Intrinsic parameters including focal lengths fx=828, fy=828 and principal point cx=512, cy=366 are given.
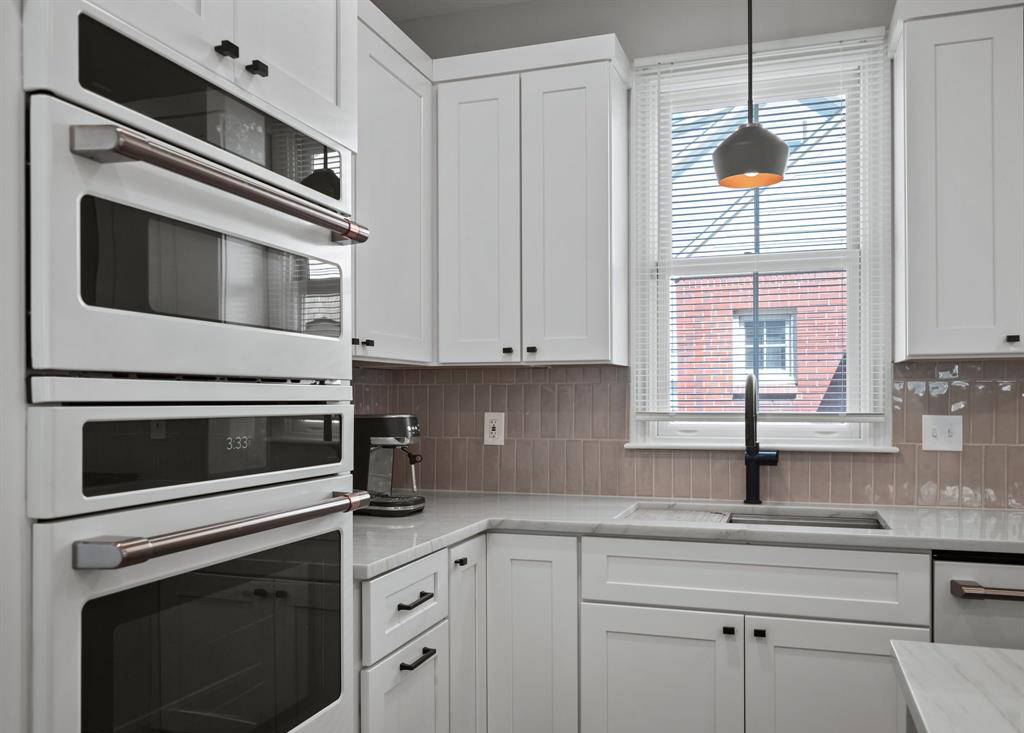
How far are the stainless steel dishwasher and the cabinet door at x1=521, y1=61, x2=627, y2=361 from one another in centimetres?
119

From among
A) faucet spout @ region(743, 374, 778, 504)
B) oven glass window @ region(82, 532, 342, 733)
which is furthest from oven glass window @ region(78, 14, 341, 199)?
faucet spout @ region(743, 374, 778, 504)

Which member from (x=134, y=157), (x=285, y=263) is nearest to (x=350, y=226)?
(x=285, y=263)

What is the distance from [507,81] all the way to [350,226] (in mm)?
1502

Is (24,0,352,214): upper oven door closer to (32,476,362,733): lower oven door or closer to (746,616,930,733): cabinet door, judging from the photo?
(32,476,362,733): lower oven door

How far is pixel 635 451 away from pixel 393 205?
125cm

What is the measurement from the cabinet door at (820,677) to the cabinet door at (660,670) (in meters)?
0.06

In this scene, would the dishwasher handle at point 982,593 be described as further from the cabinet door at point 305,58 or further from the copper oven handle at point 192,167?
the cabinet door at point 305,58

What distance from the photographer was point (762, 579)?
2.29m

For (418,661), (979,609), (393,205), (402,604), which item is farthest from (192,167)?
(979,609)

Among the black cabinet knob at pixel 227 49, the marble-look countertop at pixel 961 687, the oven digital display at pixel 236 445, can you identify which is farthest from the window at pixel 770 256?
the black cabinet knob at pixel 227 49

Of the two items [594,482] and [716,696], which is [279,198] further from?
[594,482]

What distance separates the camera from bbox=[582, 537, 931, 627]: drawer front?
2.18m

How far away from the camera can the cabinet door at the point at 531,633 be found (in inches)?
96.3

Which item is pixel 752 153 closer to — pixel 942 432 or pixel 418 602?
pixel 942 432
